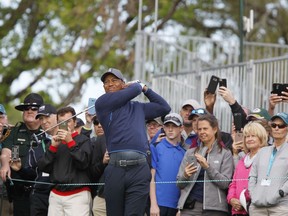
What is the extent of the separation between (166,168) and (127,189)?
1609mm

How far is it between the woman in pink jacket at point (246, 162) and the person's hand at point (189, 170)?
1.85ft

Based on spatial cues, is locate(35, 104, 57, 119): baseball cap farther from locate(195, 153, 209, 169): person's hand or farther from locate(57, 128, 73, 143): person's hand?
locate(195, 153, 209, 169): person's hand

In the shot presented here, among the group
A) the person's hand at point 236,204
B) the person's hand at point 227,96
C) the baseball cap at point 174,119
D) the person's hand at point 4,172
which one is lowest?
the person's hand at point 236,204

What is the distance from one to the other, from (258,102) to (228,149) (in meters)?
3.68

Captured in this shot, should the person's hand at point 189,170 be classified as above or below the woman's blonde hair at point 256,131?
below

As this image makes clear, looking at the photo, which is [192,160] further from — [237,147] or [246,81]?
[246,81]

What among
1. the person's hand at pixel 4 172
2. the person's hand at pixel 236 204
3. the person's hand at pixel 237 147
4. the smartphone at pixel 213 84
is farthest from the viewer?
the person's hand at pixel 4 172

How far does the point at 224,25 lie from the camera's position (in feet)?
113

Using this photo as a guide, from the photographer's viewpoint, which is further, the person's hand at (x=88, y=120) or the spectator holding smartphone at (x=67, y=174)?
the person's hand at (x=88, y=120)

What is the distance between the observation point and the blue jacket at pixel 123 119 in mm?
12773

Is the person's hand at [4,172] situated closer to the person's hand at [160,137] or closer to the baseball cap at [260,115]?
the person's hand at [160,137]

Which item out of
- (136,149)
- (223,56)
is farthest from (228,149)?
(223,56)

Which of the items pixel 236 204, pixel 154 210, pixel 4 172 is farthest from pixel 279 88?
pixel 4 172

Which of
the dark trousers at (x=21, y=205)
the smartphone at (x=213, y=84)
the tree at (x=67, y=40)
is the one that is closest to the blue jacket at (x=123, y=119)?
the smartphone at (x=213, y=84)
